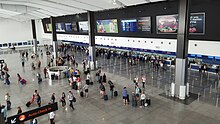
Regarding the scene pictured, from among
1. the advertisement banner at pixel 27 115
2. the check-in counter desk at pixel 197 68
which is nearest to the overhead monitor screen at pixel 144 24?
the check-in counter desk at pixel 197 68

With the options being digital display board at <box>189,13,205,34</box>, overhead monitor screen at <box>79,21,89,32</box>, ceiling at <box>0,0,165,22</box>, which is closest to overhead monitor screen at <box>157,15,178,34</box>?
digital display board at <box>189,13,205,34</box>

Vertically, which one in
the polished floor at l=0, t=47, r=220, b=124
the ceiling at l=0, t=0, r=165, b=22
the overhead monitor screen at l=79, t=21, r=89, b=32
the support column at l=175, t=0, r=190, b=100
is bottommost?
the polished floor at l=0, t=47, r=220, b=124

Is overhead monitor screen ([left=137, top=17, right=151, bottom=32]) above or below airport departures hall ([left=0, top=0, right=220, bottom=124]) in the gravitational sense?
above

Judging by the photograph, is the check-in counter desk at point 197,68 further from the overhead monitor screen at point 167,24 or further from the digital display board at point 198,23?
the overhead monitor screen at point 167,24

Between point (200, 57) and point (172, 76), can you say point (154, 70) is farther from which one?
point (200, 57)

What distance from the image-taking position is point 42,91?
15.3m

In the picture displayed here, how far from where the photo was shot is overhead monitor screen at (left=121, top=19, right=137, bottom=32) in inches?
943

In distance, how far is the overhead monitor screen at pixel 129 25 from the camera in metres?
24.0

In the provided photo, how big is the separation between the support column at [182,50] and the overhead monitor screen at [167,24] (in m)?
6.79

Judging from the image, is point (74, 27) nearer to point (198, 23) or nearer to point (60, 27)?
point (60, 27)

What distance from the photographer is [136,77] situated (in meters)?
18.4

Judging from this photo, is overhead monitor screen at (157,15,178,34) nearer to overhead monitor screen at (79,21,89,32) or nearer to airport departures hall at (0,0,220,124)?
airport departures hall at (0,0,220,124)

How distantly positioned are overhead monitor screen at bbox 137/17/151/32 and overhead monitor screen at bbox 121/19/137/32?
838mm

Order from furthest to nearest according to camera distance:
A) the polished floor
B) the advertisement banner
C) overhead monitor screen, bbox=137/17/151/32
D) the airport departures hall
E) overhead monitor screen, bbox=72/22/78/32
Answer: overhead monitor screen, bbox=72/22/78/32 < overhead monitor screen, bbox=137/17/151/32 < the airport departures hall < the polished floor < the advertisement banner
